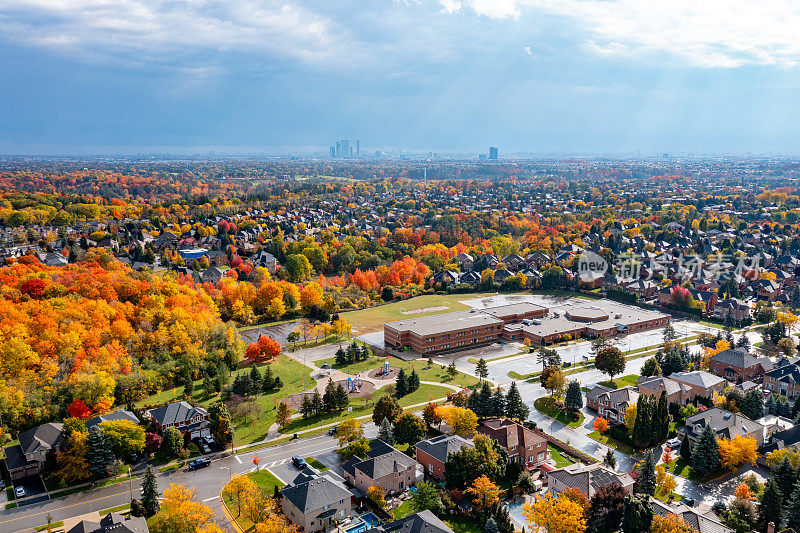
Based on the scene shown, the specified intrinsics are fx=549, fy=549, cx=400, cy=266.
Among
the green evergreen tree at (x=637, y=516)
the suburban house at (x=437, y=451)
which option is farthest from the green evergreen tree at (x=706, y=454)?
the suburban house at (x=437, y=451)

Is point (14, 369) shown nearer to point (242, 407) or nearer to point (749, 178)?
point (242, 407)

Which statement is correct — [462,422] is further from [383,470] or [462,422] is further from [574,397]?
[574,397]

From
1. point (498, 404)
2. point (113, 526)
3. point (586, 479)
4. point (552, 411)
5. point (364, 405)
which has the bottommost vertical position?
point (552, 411)

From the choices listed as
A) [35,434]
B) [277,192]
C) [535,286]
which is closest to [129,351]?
[35,434]

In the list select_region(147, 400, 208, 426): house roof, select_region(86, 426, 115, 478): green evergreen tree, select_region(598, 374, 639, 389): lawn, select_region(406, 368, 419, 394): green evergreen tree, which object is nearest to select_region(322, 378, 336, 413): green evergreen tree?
select_region(406, 368, 419, 394): green evergreen tree

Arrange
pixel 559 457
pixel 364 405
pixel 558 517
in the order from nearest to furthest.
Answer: pixel 558 517 → pixel 559 457 → pixel 364 405

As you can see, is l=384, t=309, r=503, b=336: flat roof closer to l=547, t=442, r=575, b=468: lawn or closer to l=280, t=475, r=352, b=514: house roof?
l=547, t=442, r=575, b=468: lawn

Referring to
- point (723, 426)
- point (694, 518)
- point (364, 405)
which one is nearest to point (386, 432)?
point (364, 405)
